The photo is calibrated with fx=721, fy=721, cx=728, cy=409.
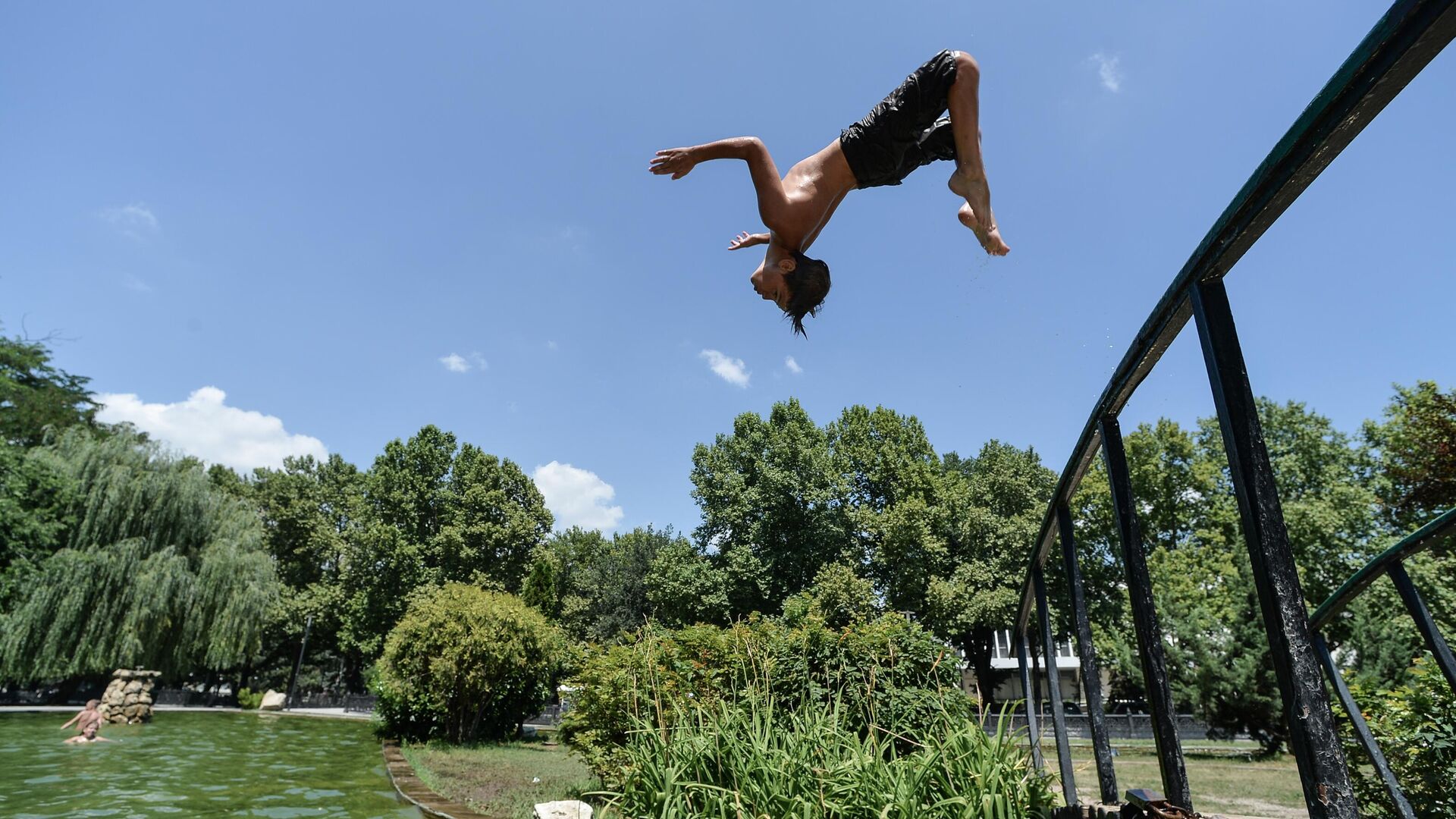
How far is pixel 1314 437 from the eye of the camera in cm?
2592

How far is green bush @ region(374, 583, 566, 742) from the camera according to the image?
16391 millimetres

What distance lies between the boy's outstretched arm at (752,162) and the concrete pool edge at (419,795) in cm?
767

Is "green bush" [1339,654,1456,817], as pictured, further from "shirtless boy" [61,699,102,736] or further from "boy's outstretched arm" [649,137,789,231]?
"shirtless boy" [61,699,102,736]

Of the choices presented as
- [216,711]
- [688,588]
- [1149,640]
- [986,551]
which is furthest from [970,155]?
[216,711]

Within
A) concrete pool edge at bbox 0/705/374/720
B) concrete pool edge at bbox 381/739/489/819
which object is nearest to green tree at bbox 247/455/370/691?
concrete pool edge at bbox 0/705/374/720

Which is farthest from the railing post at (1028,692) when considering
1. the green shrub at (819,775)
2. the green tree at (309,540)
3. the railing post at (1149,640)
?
the green tree at (309,540)

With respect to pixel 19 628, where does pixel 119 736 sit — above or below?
below

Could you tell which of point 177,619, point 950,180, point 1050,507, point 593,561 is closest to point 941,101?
point 950,180

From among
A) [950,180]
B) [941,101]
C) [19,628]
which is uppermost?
[941,101]

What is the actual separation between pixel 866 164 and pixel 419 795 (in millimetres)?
9923

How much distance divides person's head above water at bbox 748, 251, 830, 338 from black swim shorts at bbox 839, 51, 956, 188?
346mm

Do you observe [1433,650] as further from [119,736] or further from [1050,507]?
[119,736]

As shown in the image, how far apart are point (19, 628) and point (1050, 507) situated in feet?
73.6

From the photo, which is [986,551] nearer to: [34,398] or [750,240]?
[750,240]
